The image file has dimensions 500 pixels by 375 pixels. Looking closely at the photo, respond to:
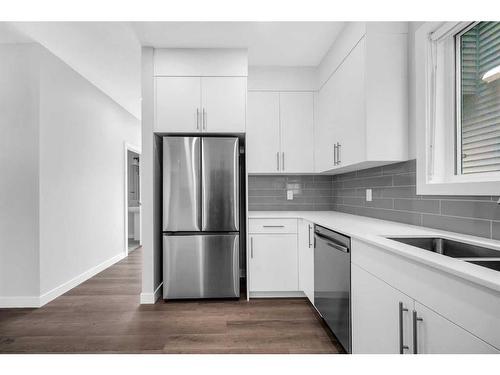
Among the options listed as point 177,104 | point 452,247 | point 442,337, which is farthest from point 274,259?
point 442,337

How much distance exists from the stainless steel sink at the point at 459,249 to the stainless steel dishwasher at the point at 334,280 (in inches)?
15.2

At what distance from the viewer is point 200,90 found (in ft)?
10.1

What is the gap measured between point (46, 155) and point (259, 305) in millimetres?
2588

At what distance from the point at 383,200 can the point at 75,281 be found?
3489 millimetres

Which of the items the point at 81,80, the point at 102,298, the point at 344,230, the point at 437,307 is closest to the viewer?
the point at 437,307

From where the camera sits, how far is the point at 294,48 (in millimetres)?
3045

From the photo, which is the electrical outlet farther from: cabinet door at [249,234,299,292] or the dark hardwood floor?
the dark hardwood floor

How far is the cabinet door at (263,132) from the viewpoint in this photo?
3.44 metres

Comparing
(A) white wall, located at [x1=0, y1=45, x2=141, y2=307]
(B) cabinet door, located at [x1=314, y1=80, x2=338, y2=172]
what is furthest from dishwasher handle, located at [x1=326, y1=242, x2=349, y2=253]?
(A) white wall, located at [x1=0, y1=45, x2=141, y2=307]

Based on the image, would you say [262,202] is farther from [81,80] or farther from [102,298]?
[81,80]

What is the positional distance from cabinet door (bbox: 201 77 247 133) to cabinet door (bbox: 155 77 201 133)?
82mm

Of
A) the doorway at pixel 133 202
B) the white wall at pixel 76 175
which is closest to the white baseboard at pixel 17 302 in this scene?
the white wall at pixel 76 175

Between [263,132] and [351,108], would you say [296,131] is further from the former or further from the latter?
[351,108]
